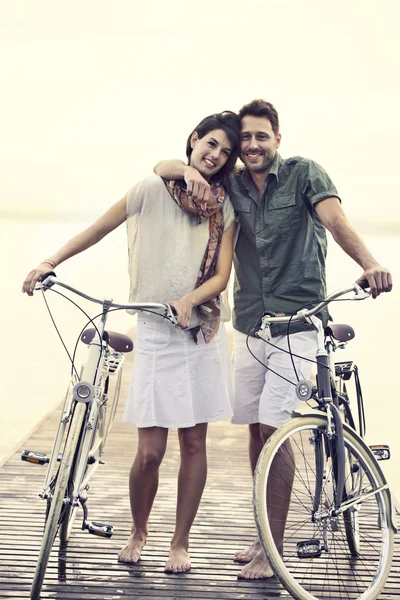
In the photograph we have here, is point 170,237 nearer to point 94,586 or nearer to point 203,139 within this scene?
point 203,139

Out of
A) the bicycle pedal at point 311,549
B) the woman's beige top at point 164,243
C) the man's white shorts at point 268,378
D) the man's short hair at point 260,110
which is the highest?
the man's short hair at point 260,110

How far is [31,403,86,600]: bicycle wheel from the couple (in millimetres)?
315

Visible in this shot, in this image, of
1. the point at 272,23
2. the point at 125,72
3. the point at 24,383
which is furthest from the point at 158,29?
the point at 24,383

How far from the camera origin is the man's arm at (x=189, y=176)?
125 inches

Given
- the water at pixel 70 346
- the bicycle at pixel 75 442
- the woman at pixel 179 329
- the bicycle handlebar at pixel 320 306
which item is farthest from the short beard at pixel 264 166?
the water at pixel 70 346

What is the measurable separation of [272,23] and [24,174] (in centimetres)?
1756

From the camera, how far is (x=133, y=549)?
10.9 ft

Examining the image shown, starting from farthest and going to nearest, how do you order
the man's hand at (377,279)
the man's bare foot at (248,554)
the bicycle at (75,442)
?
the man's bare foot at (248,554) < the bicycle at (75,442) < the man's hand at (377,279)

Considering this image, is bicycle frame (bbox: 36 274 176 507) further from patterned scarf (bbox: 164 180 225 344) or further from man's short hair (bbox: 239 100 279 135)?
man's short hair (bbox: 239 100 279 135)

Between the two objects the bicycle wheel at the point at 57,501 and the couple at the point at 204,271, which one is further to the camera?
the couple at the point at 204,271

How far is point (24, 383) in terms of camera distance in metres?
8.13

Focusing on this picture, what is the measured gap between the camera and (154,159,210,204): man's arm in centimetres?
318

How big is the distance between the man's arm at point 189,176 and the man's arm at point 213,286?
228 mm

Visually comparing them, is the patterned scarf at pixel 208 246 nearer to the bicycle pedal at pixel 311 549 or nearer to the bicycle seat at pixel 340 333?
the bicycle seat at pixel 340 333
